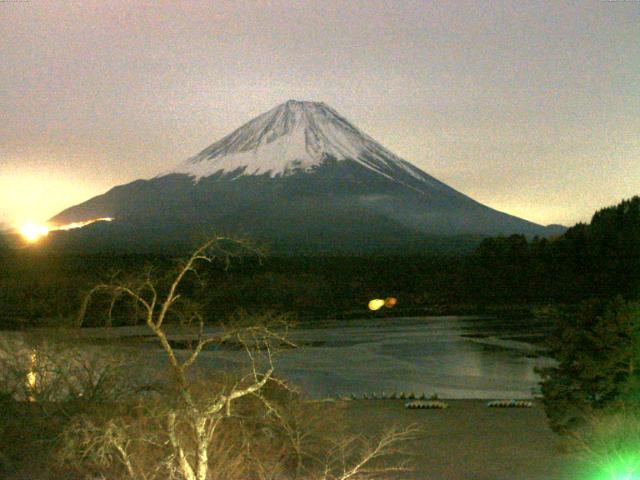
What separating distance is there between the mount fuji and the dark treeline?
2227 cm

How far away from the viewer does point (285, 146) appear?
140m

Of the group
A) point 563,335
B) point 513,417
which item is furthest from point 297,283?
point 563,335

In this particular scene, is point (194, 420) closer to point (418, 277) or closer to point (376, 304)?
point (376, 304)

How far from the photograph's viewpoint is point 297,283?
7394 centimetres

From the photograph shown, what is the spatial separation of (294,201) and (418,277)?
5025cm

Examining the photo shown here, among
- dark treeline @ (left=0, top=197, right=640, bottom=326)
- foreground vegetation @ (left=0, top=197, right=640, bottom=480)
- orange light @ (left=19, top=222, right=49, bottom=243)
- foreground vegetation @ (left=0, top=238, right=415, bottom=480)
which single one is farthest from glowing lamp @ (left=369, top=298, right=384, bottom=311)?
orange light @ (left=19, top=222, right=49, bottom=243)

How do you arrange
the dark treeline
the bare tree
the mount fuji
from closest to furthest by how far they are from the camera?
the bare tree < the dark treeline < the mount fuji

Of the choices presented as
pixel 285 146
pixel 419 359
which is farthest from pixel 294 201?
pixel 419 359

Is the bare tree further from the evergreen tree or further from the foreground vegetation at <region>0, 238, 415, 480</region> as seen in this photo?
the evergreen tree

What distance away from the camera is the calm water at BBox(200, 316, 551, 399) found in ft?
81.6

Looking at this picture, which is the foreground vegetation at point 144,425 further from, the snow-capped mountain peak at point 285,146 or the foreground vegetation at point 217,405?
the snow-capped mountain peak at point 285,146

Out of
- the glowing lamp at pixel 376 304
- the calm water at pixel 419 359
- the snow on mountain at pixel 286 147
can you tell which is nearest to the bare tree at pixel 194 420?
the calm water at pixel 419 359

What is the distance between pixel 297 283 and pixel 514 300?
59.3ft

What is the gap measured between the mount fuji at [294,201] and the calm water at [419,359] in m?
50.8
